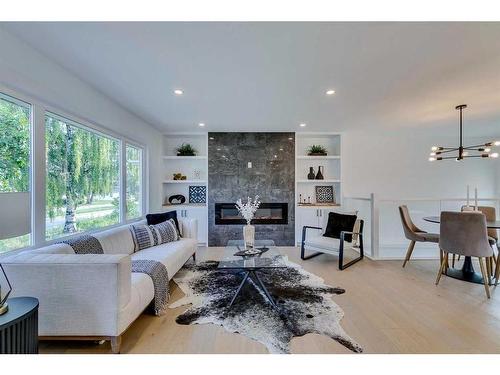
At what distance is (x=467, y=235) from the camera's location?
3.05 metres

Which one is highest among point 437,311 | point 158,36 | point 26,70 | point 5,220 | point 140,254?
point 158,36

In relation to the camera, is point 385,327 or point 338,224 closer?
point 385,327

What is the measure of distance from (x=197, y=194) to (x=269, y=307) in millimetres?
3777

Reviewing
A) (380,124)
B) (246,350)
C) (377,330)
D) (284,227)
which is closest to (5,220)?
(246,350)

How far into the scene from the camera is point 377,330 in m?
2.18

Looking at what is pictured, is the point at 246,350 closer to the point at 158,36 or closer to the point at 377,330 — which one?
the point at 377,330

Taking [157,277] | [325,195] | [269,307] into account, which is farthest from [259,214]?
[157,277]

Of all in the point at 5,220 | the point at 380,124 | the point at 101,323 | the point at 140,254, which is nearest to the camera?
the point at 5,220

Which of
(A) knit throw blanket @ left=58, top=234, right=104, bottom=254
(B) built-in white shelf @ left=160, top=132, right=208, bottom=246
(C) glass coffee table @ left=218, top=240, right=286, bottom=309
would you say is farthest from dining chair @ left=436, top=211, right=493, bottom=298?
(B) built-in white shelf @ left=160, top=132, right=208, bottom=246

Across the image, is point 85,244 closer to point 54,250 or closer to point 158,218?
point 54,250

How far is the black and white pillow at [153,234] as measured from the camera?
3.39 metres

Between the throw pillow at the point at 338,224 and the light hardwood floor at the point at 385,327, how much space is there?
1.05 m

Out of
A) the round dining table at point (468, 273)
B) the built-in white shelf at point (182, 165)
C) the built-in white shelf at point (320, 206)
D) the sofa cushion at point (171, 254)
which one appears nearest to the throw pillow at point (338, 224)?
the built-in white shelf at point (320, 206)
